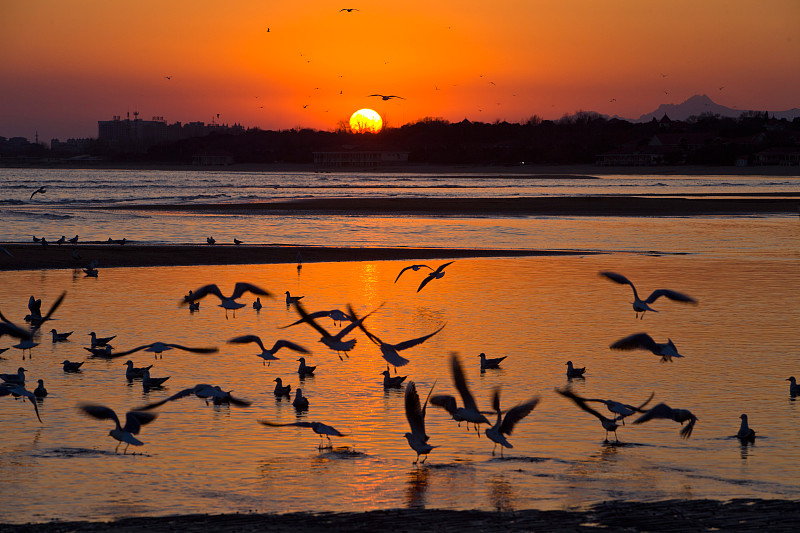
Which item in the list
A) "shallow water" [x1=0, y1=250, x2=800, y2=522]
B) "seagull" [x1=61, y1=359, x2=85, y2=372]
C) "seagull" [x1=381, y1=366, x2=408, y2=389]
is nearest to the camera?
"shallow water" [x1=0, y1=250, x2=800, y2=522]

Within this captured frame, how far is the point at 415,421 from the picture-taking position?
32.3 ft

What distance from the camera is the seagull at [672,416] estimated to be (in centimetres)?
1064

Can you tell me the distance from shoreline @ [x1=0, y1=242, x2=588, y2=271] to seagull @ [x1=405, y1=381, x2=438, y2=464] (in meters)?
20.6

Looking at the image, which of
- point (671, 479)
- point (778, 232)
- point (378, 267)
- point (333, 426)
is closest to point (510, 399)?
point (333, 426)

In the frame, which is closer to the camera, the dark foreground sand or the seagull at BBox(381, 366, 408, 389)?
the dark foreground sand

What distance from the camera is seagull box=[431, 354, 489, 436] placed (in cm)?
1055

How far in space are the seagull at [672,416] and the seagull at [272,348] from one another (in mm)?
4308

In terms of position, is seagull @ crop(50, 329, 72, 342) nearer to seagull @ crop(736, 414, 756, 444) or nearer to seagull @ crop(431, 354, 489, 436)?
seagull @ crop(431, 354, 489, 436)

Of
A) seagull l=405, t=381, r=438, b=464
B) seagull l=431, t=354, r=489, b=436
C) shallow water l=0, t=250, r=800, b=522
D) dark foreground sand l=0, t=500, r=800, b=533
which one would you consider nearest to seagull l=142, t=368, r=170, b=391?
shallow water l=0, t=250, r=800, b=522

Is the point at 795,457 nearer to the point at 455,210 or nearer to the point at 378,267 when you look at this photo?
the point at 378,267

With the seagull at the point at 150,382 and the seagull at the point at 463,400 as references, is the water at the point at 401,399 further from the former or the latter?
the seagull at the point at 463,400

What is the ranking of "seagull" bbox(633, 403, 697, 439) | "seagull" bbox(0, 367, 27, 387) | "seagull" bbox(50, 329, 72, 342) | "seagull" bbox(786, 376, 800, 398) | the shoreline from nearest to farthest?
"seagull" bbox(633, 403, 697, 439) → "seagull" bbox(0, 367, 27, 387) → "seagull" bbox(786, 376, 800, 398) → "seagull" bbox(50, 329, 72, 342) → the shoreline

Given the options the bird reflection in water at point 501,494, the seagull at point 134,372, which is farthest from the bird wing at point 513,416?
the seagull at point 134,372

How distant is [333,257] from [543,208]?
29.6 m
